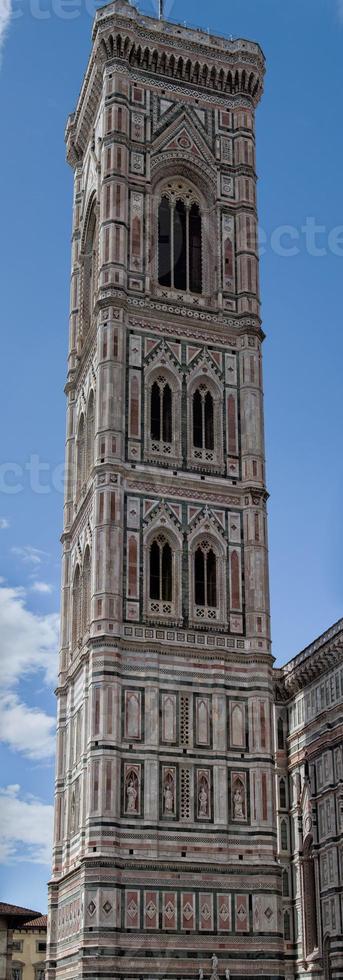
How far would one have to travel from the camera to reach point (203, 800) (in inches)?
1425

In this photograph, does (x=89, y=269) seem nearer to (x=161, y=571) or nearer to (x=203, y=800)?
(x=161, y=571)

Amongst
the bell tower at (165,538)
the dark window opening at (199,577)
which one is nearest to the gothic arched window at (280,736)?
the bell tower at (165,538)

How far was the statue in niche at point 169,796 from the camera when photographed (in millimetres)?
35688

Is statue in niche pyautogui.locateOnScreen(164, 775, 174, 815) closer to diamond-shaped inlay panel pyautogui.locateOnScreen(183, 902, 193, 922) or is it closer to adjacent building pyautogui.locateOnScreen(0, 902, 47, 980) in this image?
diamond-shaped inlay panel pyautogui.locateOnScreen(183, 902, 193, 922)

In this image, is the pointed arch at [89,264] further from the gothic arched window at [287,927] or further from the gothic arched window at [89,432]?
the gothic arched window at [287,927]

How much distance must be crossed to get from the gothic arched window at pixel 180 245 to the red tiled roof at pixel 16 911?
28396mm

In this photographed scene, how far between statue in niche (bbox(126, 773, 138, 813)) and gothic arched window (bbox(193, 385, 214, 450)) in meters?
10.7

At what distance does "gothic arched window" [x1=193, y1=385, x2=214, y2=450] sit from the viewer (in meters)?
41.3

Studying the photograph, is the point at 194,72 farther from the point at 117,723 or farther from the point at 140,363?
the point at 117,723

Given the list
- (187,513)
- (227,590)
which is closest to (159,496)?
(187,513)

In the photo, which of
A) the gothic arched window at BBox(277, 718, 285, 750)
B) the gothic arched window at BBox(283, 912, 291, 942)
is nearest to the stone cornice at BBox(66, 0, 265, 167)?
the gothic arched window at BBox(277, 718, 285, 750)

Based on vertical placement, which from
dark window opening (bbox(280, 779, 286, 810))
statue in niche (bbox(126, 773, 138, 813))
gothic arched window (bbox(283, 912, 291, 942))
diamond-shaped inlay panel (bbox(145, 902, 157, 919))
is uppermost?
dark window opening (bbox(280, 779, 286, 810))

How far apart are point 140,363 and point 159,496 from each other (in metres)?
4.44

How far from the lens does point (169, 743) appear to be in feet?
120
